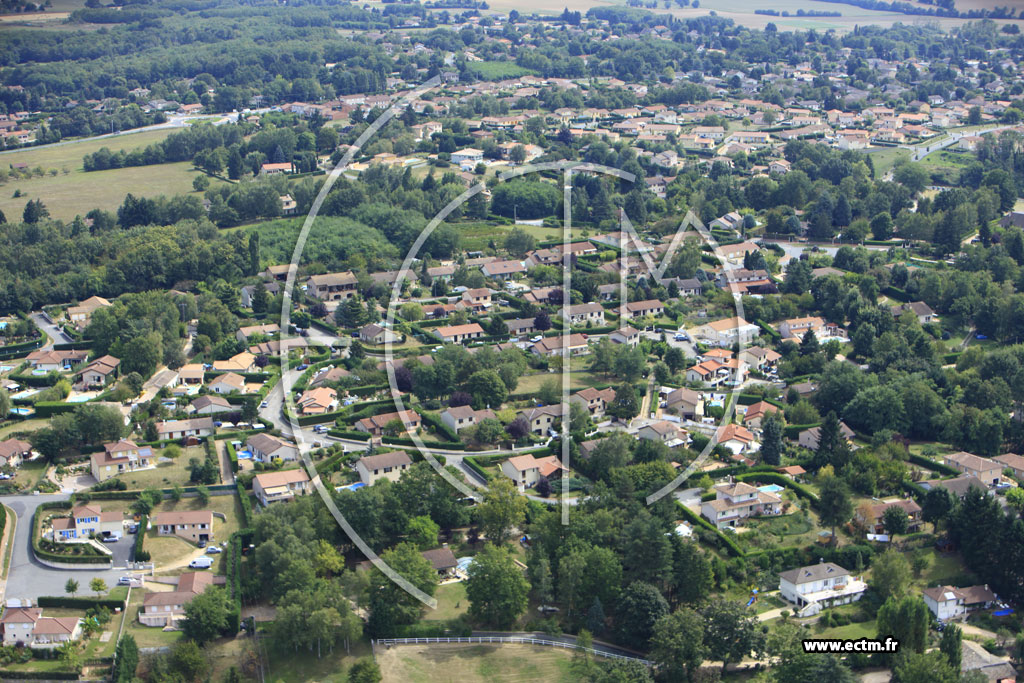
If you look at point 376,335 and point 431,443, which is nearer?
point 431,443

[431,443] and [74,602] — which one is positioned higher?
[431,443]

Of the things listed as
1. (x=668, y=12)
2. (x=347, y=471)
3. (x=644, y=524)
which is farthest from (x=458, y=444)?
(x=668, y=12)

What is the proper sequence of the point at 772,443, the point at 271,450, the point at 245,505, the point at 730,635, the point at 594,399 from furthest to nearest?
the point at 594,399
the point at 271,450
the point at 772,443
the point at 245,505
the point at 730,635

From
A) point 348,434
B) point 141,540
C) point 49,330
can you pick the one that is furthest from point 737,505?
point 49,330

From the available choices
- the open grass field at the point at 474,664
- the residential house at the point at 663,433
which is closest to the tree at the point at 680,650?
the open grass field at the point at 474,664

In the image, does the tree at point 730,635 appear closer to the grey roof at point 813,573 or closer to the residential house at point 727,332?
the grey roof at point 813,573

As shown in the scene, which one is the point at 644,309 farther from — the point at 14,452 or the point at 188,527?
the point at 14,452

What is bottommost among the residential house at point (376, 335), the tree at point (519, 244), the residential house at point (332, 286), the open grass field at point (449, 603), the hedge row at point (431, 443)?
the open grass field at point (449, 603)
